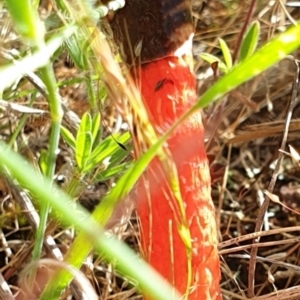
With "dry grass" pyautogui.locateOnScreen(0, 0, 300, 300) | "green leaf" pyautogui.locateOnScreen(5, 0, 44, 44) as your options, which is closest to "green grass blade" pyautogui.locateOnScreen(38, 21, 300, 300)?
"green leaf" pyautogui.locateOnScreen(5, 0, 44, 44)

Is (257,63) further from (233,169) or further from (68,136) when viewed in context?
(233,169)

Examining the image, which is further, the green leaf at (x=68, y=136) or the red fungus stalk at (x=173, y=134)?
the green leaf at (x=68, y=136)

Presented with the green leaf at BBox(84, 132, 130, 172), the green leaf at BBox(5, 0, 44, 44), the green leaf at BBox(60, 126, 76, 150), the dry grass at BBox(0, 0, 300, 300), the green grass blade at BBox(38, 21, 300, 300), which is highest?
the green leaf at BBox(5, 0, 44, 44)

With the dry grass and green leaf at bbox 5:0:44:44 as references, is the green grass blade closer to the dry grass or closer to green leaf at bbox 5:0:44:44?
green leaf at bbox 5:0:44:44

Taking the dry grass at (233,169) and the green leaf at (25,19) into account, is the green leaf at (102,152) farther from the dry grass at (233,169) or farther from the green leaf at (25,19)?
the green leaf at (25,19)

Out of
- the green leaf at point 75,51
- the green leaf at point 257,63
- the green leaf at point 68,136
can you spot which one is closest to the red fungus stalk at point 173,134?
the green leaf at point 75,51

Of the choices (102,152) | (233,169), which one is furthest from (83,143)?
(233,169)
